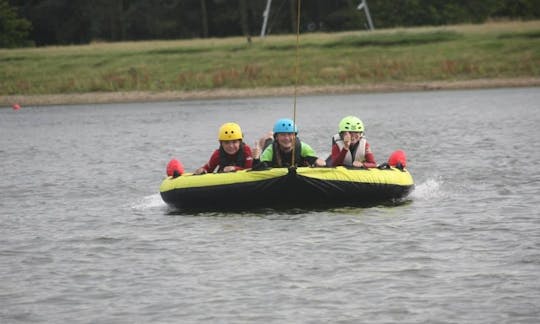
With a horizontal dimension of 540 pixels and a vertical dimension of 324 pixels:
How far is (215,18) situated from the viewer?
77.4 m

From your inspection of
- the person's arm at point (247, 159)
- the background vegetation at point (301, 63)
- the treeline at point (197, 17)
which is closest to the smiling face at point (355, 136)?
the person's arm at point (247, 159)

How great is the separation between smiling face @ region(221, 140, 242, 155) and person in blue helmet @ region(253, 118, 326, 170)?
0.97ft

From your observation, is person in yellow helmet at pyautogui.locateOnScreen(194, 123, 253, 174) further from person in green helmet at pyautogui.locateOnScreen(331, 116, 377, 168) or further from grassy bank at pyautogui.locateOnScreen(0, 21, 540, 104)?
grassy bank at pyautogui.locateOnScreen(0, 21, 540, 104)

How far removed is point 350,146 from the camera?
15781 mm

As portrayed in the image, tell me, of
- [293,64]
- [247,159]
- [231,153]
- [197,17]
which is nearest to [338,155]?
[247,159]

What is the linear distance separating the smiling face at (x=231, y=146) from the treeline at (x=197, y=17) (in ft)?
187

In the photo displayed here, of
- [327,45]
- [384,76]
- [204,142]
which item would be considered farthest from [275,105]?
[204,142]

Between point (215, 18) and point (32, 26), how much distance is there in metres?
13.0

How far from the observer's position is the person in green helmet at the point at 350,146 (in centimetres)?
1540

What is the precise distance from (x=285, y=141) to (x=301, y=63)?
33.7 metres

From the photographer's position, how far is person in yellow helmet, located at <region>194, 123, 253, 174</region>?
15151 mm

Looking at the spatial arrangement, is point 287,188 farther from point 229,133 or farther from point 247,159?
point 229,133

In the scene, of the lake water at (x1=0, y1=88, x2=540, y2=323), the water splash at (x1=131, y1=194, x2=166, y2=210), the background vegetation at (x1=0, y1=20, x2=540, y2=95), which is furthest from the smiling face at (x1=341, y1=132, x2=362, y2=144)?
the background vegetation at (x1=0, y1=20, x2=540, y2=95)

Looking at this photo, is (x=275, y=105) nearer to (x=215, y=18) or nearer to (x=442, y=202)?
(x=442, y=202)
